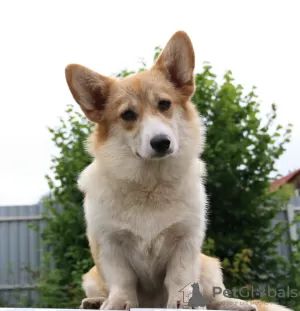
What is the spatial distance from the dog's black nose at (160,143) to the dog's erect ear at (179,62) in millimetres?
474

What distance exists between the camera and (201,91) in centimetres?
500

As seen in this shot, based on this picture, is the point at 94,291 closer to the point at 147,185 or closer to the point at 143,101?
the point at 147,185

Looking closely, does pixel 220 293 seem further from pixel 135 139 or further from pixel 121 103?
pixel 121 103

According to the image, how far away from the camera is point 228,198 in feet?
15.8

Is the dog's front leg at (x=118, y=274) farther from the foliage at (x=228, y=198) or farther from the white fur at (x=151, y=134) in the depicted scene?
the foliage at (x=228, y=198)

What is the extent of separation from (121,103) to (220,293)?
1.13m

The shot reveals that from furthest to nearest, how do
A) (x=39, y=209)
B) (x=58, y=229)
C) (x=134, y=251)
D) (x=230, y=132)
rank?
(x=39, y=209) < (x=58, y=229) < (x=230, y=132) < (x=134, y=251)

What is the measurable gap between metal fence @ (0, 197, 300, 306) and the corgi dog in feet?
10.6

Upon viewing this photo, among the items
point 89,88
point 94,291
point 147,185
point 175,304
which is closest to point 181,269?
point 175,304

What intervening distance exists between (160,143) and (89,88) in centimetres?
58

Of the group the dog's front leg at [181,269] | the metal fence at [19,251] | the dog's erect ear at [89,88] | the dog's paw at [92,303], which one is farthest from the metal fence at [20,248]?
the dog's front leg at [181,269]

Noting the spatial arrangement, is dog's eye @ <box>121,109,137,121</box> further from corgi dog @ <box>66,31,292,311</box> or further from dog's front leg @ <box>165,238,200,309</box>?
dog's front leg @ <box>165,238,200,309</box>

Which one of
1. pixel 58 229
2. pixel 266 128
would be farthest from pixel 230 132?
pixel 58 229

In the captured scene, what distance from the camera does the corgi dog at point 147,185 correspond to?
2439 millimetres
